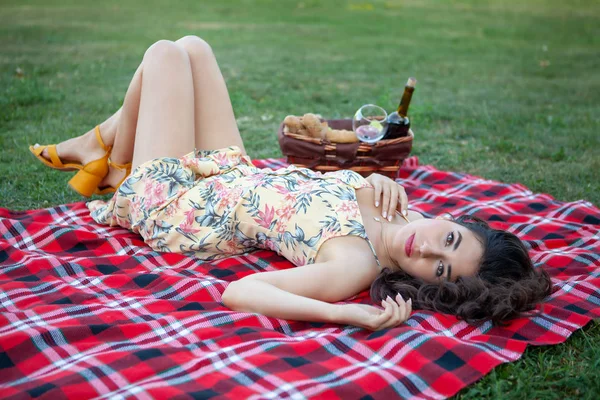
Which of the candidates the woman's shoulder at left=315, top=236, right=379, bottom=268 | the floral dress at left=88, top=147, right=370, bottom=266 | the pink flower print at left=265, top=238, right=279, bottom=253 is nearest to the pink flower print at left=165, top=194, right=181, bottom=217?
the floral dress at left=88, top=147, right=370, bottom=266

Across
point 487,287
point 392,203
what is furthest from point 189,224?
point 487,287

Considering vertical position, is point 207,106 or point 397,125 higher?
point 207,106

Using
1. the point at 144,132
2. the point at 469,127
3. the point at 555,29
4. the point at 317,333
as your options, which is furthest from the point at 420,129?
the point at 555,29

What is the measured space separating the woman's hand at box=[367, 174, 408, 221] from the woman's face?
0.88ft

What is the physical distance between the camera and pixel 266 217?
10.8ft

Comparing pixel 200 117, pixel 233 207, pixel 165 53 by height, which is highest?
pixel 165 53

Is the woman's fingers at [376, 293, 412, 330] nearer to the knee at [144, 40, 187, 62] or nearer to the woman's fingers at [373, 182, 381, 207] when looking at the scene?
the woman's fingers at [373, 182, 381, 207]

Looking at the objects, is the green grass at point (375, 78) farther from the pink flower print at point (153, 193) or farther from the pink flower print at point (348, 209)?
the pink flower print at point (153, 193)

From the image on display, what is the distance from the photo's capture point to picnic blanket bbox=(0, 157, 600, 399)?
2373 mm

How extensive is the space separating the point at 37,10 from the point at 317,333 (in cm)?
1221

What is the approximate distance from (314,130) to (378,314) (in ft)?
7.34

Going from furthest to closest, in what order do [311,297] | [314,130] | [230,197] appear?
[314,130] → [230,197] → [311,297]

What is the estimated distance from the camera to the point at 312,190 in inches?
130

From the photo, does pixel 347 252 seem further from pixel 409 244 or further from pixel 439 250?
pixel 439 250
